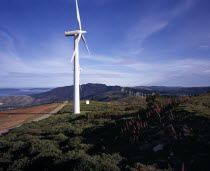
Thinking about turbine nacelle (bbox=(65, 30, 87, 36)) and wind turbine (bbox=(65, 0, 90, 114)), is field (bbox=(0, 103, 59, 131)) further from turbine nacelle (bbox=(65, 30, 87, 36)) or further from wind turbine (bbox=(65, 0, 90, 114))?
turbine nacelle (bbox=(65, 30, 87, 36))

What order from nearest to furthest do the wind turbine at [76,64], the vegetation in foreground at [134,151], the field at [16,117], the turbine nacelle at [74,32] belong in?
the vegetation in foreground at [134,151] → the field at [16,117] → the wind turbine at [76,64] → the turbine nacelle at [74,32]

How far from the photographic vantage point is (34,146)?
44.1 ft

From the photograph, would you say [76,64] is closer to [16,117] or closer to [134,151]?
[16,117]

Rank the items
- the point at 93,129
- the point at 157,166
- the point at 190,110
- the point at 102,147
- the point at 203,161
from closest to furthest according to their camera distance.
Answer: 1. the point at 203,161
2. the point at 157,166
3. the point at 102,147
4. the point at 190,110
5. the point at 93,129

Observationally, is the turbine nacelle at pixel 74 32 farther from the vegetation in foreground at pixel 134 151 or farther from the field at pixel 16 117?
the vegetation in foreground at pixel 134 151

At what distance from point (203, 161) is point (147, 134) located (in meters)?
5.09

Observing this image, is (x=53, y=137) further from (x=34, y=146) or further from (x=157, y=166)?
(x=157, y=166)

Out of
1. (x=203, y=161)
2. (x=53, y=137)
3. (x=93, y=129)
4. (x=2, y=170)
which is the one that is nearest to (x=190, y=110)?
(x=203, y=161)

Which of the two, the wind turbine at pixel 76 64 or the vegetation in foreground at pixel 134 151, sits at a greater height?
the wind turbine at pixel 76 64

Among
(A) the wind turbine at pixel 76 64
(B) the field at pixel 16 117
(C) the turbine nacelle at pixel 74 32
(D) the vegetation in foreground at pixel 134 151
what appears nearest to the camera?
(D) the vegetation in foreground at pixel 134 151

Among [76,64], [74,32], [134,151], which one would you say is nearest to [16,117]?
[76,64]

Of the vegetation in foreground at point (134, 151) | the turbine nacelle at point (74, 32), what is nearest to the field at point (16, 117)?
the vegetation in foreground at point (134, 151)

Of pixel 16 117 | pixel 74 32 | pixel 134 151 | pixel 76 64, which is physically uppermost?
pixel 74 32

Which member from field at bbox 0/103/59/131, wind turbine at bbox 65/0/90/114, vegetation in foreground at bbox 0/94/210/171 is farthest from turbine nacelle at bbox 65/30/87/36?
vegetation in foreground at bbox 0/94/210/171
